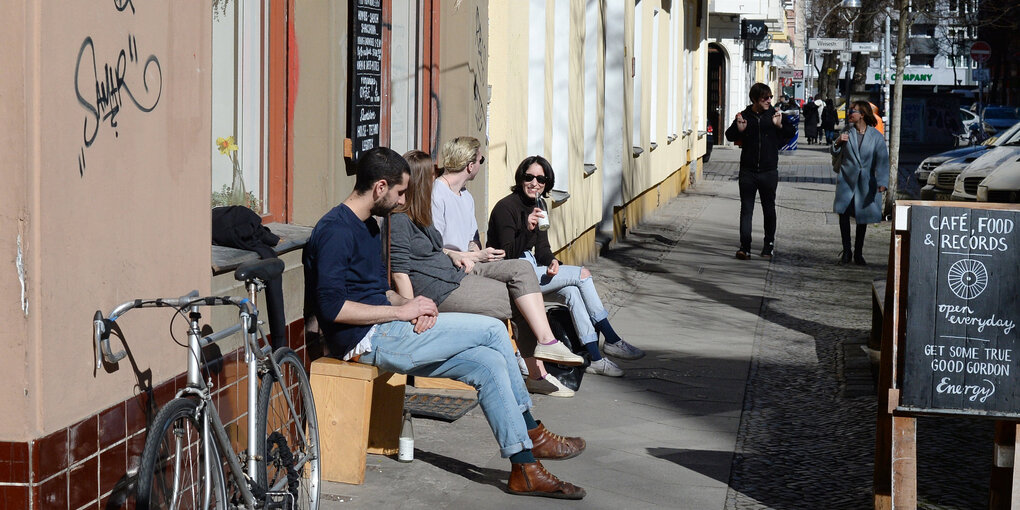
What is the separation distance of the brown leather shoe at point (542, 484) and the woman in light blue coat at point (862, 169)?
880 cm

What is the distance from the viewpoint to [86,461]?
3707 millimetres

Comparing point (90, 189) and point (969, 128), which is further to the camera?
point (969, 128)

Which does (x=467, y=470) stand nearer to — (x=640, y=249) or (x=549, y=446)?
(x=549, y=446)

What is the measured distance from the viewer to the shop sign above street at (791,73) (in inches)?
3100

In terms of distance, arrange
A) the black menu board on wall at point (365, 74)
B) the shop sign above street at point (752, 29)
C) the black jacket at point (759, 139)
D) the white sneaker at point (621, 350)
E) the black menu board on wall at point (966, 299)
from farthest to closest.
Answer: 1. the shop sign above street at point (752, 29)
2. the black jacket at point (759, 139)
3. the white sneaker at point (621, 350)
4. the black menu board on wall at point (365, 74)
5. the black menu board on wall at point (966, 299)

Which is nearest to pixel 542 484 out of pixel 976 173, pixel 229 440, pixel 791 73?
pixel 229 440

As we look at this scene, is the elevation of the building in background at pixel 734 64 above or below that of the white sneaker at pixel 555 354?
above

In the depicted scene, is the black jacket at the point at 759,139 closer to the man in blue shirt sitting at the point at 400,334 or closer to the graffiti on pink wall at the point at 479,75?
the graffiti on pink wall at the point at 479,75

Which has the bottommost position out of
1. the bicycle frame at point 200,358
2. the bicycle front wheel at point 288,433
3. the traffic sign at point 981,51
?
the bicycle front wheel at point 288,433

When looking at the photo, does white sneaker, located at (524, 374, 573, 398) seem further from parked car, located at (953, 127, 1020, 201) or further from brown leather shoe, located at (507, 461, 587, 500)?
parked car, located at (953, 127, 1020, 201)

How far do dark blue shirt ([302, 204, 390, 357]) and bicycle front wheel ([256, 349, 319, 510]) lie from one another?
399mm

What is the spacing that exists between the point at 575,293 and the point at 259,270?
12.7ft

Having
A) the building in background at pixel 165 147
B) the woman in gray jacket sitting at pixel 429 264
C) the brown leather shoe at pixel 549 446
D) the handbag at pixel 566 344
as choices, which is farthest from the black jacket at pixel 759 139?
the brown leather shoe at pixel 549 446

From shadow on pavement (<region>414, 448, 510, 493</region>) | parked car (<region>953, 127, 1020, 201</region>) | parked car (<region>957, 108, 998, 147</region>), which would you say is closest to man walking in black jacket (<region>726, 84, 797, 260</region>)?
parked car (<region>953, 127, 1020, 201</region>)
